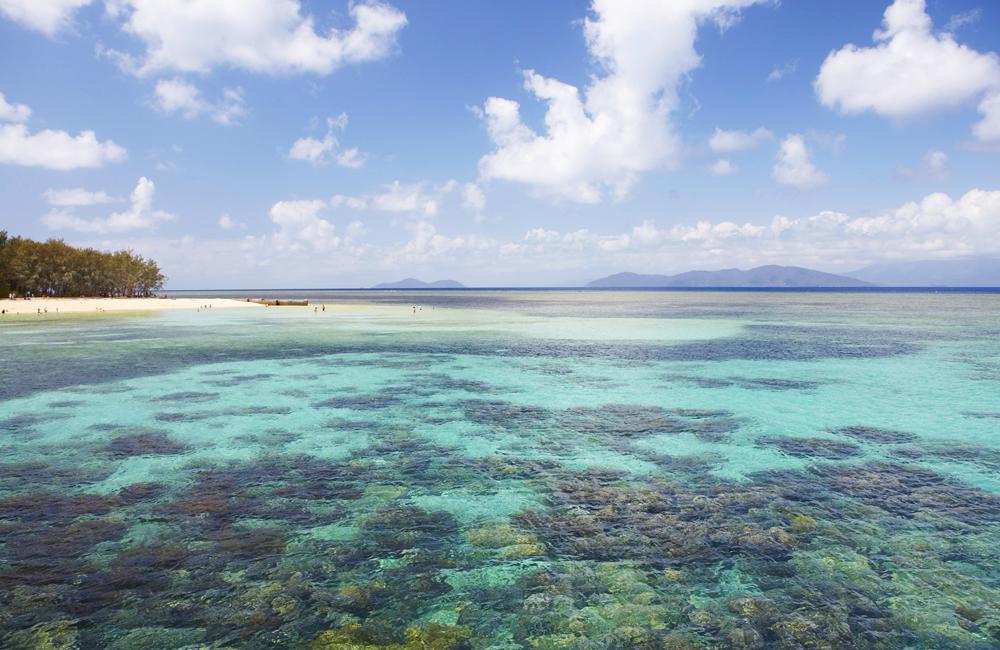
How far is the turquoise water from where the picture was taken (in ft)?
27.1

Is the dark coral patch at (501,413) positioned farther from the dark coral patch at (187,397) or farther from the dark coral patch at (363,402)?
the dark coral patch at (187,397)

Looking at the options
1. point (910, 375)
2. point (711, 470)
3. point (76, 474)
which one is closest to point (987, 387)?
point (910, 375)

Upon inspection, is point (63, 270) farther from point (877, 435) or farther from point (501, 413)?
point (877, 435)

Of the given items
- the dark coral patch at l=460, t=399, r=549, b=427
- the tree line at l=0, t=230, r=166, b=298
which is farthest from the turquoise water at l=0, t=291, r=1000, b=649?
the tree line at l=0, t=230, r=166, b=298

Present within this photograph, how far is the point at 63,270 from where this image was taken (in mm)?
128125

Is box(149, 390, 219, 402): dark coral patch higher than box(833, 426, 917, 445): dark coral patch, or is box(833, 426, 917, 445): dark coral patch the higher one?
box(149, 390, 219, 402): dark coral patch

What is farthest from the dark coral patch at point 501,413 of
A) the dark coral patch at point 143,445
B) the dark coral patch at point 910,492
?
the dark coral patch at point 143,445

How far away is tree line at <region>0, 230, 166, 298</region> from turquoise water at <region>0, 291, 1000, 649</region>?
12423 centimetres

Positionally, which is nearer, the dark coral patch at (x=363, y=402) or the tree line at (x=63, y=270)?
the dark coral patch at (x=363, y=402)

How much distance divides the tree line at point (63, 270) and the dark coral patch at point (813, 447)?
499ft

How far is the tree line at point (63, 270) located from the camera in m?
120

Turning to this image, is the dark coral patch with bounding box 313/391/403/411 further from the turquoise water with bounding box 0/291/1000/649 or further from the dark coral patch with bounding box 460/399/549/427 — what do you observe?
the dark coral patch with bounding box 460/399/549/427

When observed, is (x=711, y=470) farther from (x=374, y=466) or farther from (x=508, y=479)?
(x=374, y=466)

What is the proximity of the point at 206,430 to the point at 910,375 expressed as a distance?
36.9m
